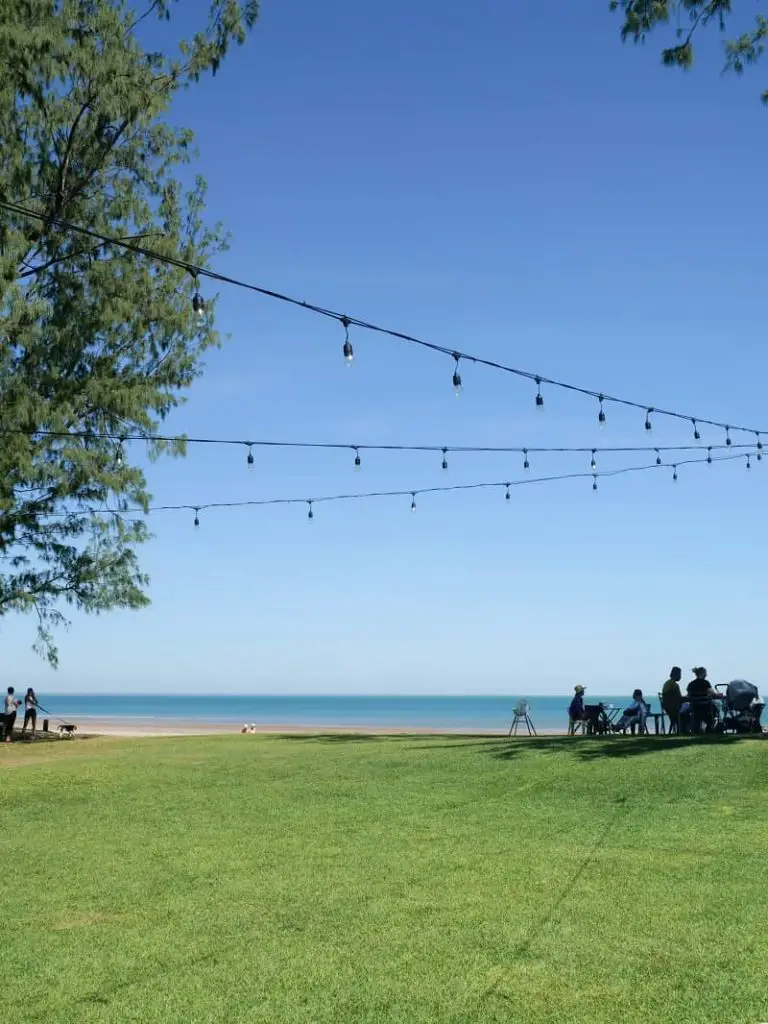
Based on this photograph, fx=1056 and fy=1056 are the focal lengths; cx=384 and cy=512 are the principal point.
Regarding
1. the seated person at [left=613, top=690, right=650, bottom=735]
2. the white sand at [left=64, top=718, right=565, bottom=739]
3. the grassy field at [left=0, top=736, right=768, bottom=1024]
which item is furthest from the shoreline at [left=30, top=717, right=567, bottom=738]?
the grassy field at [left=0, top=736, right=768, bottom=1024]

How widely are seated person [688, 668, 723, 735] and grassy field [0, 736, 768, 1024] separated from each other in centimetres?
497

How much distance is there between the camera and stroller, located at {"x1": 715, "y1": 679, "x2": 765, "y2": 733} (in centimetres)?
1970

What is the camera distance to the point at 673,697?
20.7 meters

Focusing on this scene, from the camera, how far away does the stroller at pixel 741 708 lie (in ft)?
64.6

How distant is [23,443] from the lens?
1983 centimetres

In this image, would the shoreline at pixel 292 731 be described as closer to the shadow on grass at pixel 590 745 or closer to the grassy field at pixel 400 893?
the shadow on grass at pixel 590 745

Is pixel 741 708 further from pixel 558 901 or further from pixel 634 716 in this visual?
pixel 558 901

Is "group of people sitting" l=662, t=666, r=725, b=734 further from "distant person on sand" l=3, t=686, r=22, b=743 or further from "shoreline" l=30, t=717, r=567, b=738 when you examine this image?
"distant person on sand" l=3, t=686, r=22, b=743

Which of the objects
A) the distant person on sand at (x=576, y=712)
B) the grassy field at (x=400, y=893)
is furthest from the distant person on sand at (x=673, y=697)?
the grassy field at (x=400, y=893)

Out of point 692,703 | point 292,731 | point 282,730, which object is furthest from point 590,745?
point 282,730

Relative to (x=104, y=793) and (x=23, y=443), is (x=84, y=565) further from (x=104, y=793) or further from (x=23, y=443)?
(x=104, y=793)

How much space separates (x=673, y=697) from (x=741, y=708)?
4.33ft

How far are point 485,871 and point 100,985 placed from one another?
3.58 metres

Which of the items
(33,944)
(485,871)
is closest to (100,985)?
(33,944)
